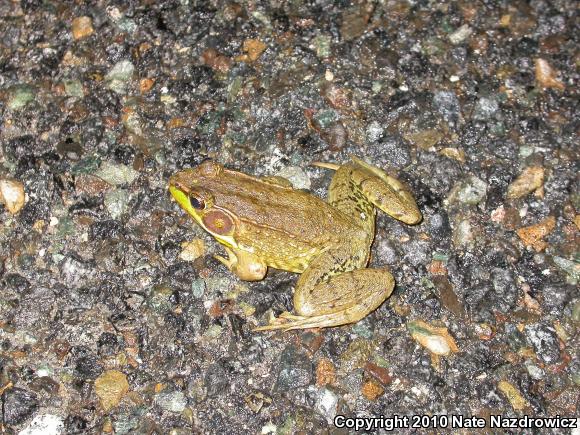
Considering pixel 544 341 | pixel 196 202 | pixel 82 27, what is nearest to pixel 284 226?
pixel 196 202

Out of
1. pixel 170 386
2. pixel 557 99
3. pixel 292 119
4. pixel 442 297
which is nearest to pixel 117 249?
pixel 170 386

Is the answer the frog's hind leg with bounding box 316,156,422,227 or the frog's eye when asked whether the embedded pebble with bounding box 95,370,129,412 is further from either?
the frog's hind leg with bounding box 316,156,422,227

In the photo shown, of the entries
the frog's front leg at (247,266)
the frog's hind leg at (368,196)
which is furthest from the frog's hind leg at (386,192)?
the frog's front leg at (247,266)

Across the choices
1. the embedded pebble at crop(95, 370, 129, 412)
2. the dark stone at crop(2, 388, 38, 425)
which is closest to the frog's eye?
the embedded pebble at crop(95, 370, 129, 412)

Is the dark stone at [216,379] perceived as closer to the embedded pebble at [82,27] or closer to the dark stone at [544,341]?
the dark stone at [544,341]

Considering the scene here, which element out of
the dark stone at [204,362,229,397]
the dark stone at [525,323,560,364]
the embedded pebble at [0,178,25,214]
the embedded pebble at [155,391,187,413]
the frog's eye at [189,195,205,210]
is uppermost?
the frog's eye at [189,195,205,210]

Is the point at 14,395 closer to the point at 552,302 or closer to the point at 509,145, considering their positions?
the point at 552,302

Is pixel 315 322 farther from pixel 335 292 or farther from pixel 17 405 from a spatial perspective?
pixel 17 405
